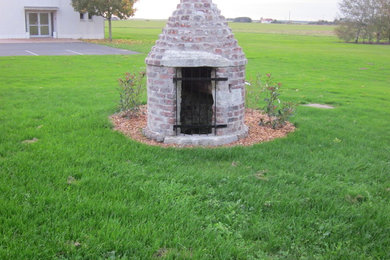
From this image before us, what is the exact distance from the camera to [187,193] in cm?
487

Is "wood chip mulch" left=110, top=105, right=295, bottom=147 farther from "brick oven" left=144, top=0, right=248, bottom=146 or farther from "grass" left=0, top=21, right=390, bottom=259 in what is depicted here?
"grass" left=0, top=21, right=390, bottom=259

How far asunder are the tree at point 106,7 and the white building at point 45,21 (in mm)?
4092

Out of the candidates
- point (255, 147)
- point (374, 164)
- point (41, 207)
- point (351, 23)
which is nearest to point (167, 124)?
point (255, 147)

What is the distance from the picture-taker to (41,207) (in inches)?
168

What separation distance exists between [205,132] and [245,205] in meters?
3.25

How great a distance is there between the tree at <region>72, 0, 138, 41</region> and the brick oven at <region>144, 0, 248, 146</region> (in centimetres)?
2914

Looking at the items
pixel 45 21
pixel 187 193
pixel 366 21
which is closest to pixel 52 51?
pixel 45 21

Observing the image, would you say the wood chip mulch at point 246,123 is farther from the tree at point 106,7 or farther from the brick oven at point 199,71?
the tree at point 106,7

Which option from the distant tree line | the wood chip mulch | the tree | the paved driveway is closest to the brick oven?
the wood chip mulch

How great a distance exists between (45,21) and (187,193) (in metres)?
Answer: 39.4

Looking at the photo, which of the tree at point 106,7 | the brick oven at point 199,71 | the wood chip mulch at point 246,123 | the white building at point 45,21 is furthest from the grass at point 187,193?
the white building at point 45,21

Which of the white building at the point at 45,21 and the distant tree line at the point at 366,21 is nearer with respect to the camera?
the white building at the point at 45,21

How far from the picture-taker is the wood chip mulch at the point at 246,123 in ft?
23.4

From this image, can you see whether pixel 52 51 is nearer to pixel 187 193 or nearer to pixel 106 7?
pixel 106 7
